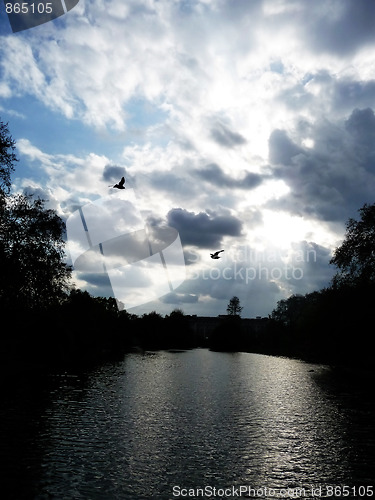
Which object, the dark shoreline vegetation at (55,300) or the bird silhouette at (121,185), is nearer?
the bird silhouette at (121,185)

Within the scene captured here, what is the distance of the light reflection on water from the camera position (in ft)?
38.5

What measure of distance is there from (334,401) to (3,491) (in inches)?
887

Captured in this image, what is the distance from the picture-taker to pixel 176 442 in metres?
16.1

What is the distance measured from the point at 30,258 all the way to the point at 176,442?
1113 inches

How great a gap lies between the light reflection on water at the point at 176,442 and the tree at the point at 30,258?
13.3 metres

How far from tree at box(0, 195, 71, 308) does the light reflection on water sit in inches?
524

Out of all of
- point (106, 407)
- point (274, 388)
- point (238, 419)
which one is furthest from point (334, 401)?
point (106, 407)

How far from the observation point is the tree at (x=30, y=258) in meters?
37.5

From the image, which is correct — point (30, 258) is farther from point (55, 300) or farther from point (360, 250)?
point (360, 250)

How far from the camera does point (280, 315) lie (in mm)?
196500

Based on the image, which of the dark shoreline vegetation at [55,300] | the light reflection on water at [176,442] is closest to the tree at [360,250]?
the dark shoreline vegetation at [55,300]
